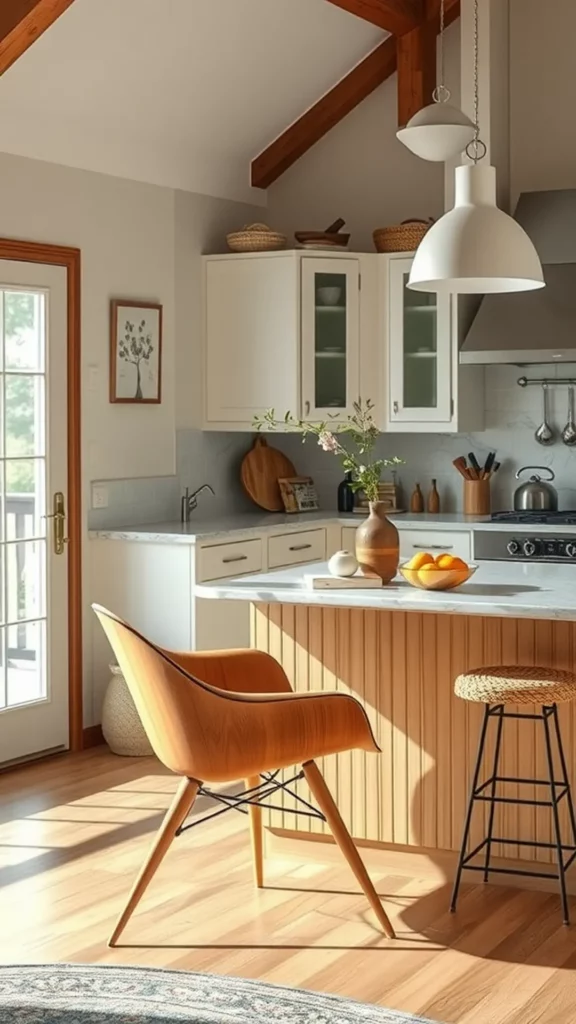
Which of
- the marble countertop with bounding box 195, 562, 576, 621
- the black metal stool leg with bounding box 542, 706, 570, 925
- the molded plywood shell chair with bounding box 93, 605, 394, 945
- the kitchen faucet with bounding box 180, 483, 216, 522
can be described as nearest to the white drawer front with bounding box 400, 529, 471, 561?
the kitchen faucet with bounding box 180, 483, 216, 522

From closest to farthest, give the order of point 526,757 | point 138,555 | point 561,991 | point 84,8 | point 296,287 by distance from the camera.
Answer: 1. point 561,991
2. point 526,757
3. point 84,8
4. point 138,555
5. point 296,287

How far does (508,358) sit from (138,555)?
1.83m

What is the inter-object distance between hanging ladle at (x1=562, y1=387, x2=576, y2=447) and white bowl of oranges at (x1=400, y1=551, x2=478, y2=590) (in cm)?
270

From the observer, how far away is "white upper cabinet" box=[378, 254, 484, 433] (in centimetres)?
655

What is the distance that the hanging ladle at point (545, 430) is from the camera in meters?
6.68

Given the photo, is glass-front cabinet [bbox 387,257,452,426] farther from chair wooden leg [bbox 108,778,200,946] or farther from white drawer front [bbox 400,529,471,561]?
chair wooden leg [bbox 108,778,200,946]

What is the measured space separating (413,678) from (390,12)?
3514mm

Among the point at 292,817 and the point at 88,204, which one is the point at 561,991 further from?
the point at 88,204

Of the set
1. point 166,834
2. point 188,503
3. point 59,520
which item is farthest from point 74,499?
point 166,834

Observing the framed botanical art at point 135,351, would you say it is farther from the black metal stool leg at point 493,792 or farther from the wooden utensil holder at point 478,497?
the black metal stool leg at point 493,792

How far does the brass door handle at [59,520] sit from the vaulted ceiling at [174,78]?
4.59 feet

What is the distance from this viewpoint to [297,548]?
6562 millimetres

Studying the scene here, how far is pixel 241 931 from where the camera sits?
3.78m

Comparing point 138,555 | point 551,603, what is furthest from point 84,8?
point 551,603
